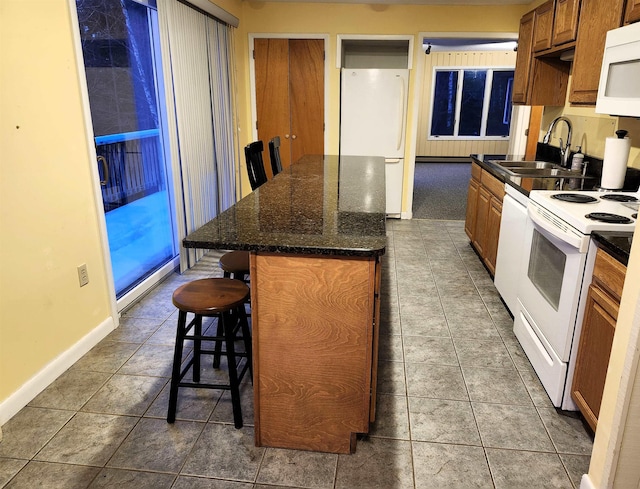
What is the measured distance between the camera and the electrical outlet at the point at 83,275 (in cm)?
244

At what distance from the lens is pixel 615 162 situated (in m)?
2.68

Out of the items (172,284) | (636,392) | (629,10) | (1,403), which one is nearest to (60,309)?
(1,403)

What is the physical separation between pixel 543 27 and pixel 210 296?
3236mm

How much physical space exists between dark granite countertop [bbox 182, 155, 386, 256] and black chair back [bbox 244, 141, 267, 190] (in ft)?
0.62

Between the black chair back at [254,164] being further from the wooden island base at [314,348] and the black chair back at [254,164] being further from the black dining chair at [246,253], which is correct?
the wooden island base at [314,348]

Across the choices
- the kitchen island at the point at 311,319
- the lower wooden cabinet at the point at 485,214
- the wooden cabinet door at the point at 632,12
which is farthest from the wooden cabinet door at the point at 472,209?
the kitchen island at the point at 311,319

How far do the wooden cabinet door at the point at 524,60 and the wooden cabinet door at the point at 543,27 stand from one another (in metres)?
0.11

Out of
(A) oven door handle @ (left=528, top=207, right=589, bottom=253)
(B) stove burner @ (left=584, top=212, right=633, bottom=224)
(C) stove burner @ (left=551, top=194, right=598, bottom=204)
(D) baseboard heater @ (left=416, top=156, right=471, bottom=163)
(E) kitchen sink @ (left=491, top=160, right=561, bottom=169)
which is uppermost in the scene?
(E) kitchen sink @ (left=491, top=160, right=561, bottom=169)

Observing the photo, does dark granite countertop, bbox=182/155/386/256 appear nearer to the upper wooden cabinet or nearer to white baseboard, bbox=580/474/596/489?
white baseboard, bbox=580/474/596/489

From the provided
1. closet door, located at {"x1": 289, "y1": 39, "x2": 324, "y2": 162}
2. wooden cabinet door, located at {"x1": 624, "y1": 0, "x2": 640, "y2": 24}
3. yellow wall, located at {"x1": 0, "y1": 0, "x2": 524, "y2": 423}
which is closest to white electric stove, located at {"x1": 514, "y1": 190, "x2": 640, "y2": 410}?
wooden cabinet door, located at {"x1": 624, "y1": 0, "x2": 640, "y2": 24}

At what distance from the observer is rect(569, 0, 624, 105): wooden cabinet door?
2.42 m

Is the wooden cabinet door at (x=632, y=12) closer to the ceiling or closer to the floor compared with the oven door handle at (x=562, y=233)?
closer to the ceiling

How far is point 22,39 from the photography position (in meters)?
1.98

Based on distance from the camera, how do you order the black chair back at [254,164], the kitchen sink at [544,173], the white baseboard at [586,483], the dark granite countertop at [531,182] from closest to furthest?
the white baseboard at [586,483] → the dark granite countertop at [531,182] → the black chair back at [254,164] → the kitchen sink at [544,173]
